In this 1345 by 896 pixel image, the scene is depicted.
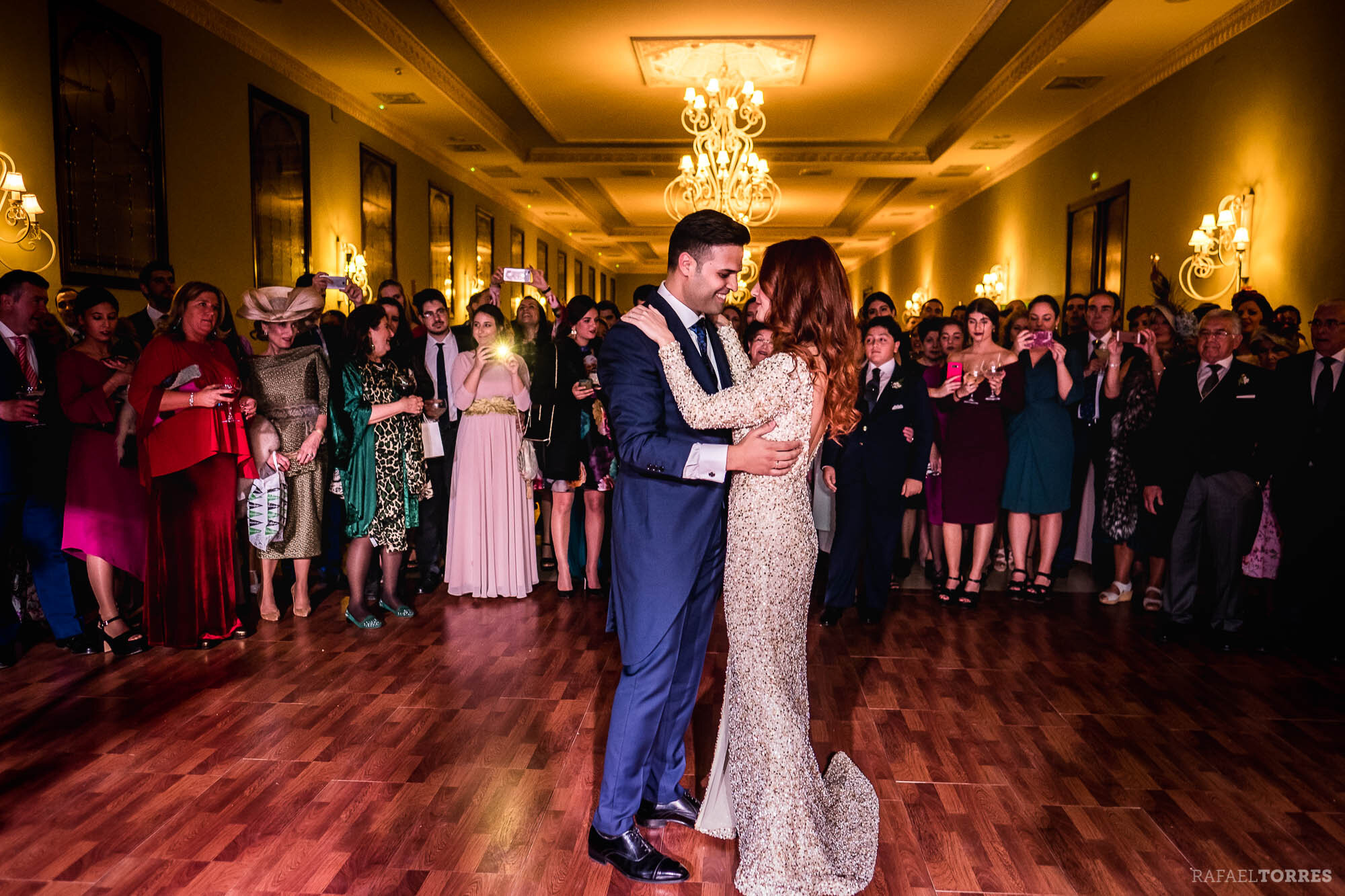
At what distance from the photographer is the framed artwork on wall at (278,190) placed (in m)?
8.12

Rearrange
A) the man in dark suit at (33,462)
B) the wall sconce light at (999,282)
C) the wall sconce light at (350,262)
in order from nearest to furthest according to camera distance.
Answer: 1. the man in dark suit at (33,462)
2. the wall sconce light at (350,262)
3. the wall sconce light at (999,282)

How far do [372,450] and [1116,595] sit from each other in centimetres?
428

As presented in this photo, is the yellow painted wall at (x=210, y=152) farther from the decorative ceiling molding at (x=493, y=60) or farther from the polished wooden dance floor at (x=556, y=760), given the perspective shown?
the polished wooden dance floor at (x=556, y=760)

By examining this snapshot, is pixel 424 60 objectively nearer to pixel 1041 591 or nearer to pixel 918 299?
pixel 1041 591

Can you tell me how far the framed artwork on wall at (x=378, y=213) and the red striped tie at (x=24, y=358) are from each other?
20.5ft

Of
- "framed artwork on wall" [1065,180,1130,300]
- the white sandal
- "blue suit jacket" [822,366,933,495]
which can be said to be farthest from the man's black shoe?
"framed artwork on wall" [1065,180,1130,300]

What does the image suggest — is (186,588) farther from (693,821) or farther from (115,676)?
(693,821)

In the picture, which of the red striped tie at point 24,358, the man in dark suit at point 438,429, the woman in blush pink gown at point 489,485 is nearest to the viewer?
the red striped tie at point 24,358

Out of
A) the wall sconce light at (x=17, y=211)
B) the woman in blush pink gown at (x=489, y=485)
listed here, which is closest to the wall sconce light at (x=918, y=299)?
the woman in blush pink gown at (x=489, y=485)

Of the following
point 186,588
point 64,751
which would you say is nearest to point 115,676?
point 186,588

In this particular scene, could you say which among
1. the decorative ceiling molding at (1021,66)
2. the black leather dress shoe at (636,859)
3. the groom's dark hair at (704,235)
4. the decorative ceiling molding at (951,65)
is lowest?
the black leather dress shoe at (636,859)

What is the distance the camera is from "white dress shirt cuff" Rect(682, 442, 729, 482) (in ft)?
7.09

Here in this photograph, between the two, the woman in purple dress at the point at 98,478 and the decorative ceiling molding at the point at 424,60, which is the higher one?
the decorative ceiling molding at the point at 424,60

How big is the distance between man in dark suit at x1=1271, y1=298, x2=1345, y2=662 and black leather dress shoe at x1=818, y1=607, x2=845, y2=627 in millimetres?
2208
